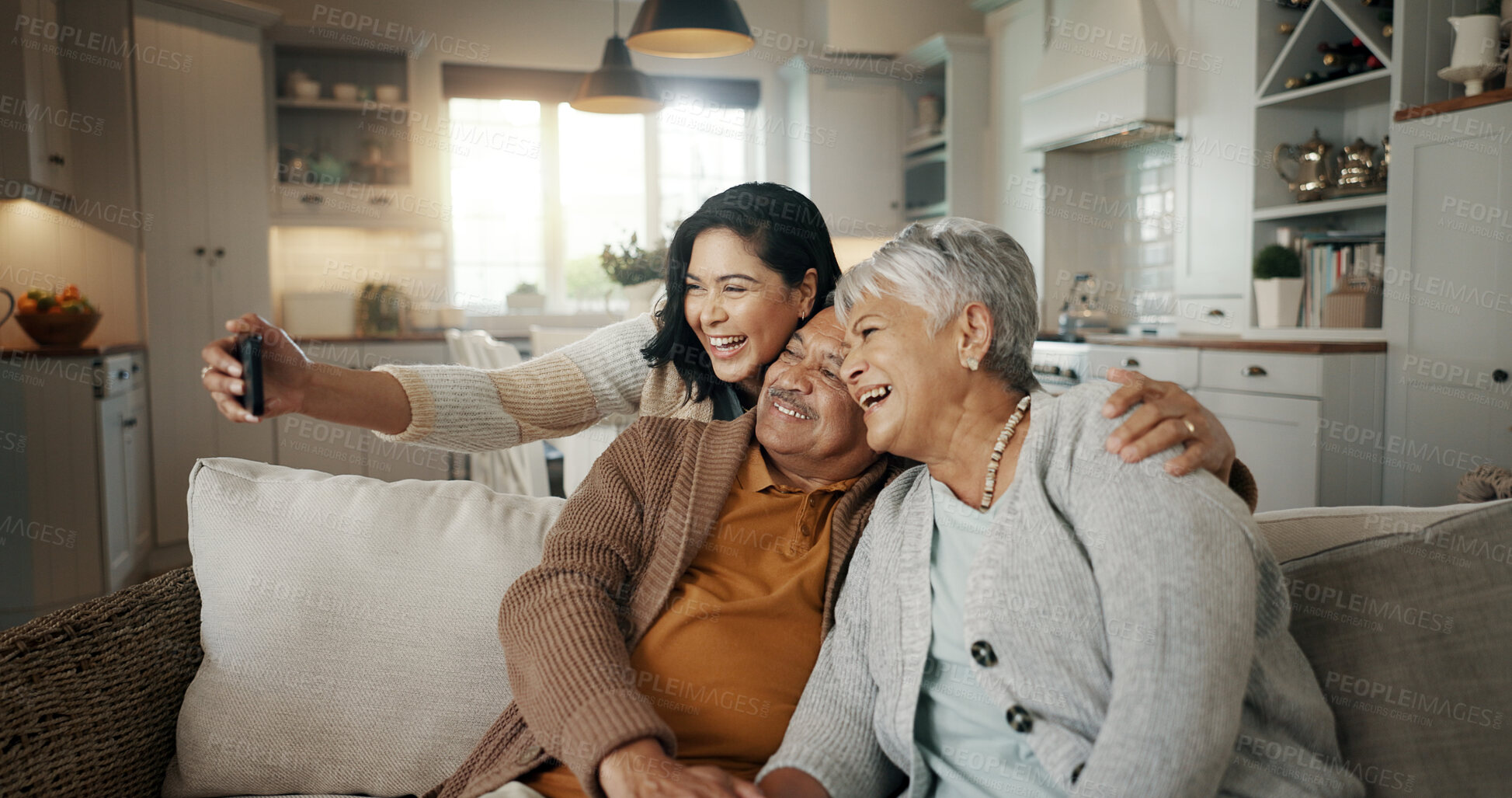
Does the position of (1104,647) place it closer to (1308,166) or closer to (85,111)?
(1308,166)

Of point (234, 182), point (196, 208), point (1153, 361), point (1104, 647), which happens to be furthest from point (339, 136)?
point (1104, 647)

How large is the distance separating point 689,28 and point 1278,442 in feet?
8.38

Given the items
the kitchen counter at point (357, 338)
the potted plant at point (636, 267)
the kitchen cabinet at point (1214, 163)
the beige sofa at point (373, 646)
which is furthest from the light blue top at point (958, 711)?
the kitchen counter at point (357, 338)

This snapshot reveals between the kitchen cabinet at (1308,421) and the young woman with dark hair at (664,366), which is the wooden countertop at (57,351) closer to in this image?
the young woman with dark hair at (664,366)

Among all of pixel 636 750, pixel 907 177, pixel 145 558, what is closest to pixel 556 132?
pixel 907 177

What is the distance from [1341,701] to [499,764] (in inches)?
41.5

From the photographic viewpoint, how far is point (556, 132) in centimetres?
643

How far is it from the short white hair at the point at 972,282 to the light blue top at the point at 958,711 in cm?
20

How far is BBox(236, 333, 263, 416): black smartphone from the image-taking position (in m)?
1.25

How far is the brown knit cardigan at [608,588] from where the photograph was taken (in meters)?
1.17

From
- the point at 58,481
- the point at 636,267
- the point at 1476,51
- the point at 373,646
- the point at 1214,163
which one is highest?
the point at 1476,51

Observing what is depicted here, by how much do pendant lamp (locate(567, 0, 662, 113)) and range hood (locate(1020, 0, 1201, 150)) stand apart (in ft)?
6.85

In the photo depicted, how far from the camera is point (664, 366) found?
187cm

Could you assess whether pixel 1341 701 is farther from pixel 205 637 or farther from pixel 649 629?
pixel 205 637
